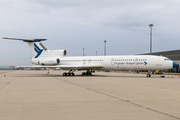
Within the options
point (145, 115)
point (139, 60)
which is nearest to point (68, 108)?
point (145, 115)

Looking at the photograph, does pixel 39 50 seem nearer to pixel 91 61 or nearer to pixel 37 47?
pixel 37 47

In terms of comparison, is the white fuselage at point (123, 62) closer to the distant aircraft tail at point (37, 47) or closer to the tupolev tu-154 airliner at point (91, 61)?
the tupolev tu-154 airliner at point (91, 61)

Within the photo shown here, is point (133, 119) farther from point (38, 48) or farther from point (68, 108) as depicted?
point (38, 48)

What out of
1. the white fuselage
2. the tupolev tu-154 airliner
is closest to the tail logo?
the tupolev tu-154 airliner

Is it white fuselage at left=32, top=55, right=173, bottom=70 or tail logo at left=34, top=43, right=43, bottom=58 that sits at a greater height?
tail logo at left=34, top=43, right=43, bottom=58

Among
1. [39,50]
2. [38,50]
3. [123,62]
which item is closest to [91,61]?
[123,62]

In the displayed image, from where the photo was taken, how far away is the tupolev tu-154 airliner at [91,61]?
89.0 feet

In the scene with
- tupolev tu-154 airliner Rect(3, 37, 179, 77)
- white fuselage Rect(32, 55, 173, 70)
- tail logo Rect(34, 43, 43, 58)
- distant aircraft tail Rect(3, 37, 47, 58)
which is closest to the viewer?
white fuselage Rect(32, 55, 173, 70)

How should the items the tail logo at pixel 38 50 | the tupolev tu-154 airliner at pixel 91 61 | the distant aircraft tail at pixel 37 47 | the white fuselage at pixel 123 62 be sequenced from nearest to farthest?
the white fuselage at pixel 123 62, the tupolev tu-154 airliner at pixel 91 61, the distant aircraft tail at pixel 37 47, the tail logo at pixel 38 50

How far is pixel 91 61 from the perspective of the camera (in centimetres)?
3125

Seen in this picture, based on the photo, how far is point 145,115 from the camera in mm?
5691

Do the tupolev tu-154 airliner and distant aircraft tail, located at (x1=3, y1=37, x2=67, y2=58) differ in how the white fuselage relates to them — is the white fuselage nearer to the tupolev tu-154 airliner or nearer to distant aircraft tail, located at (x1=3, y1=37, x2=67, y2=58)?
the tupolev tu-154 airliner

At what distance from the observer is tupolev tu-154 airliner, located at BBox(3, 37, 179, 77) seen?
1069 inches

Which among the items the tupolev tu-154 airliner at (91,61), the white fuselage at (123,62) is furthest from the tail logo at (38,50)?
the white fuselage at (123,62)
